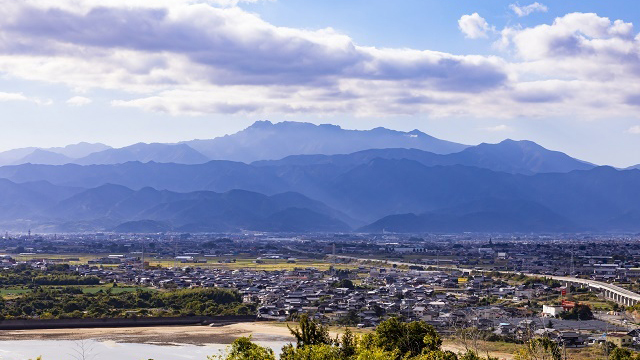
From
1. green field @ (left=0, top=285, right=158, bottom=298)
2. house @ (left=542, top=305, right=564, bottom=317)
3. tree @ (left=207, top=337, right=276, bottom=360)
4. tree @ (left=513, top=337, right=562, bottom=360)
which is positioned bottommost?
green field @ (left=0, top=285, right=158, bottom=298)

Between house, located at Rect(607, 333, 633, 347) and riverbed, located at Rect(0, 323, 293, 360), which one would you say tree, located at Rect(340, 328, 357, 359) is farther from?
house, located at Rect(607, 333, 633, 347)

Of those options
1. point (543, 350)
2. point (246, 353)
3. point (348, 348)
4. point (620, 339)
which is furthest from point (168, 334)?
point (543, 350)

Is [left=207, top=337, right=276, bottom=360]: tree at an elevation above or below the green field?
above

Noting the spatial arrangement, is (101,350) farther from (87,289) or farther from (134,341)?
(87,289)

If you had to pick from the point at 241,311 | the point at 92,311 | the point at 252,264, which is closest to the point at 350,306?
the point at 241,311

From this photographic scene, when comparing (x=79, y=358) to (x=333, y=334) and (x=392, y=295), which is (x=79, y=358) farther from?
(x=392, y=295)

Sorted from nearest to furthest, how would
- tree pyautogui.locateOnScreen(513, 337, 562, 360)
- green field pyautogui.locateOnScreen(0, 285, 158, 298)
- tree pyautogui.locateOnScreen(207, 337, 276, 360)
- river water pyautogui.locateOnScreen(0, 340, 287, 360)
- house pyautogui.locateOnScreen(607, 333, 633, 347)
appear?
1. tree pyautogui.locateOnScreen(207, 337, 276, 360)
2. tree pyautogui.locateOnScreen(513, 337, 562, 360)
3. river water pyautogui.locateOnScreen(0, 340, 287, 360)
4. house pyautogui.locateOnScreen(607, 333, 633, 347)
5. green field pyautogui.locateOnScreen(0, 285, 158, 298)

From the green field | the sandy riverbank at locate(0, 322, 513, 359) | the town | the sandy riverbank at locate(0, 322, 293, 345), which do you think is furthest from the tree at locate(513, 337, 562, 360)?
the green field
